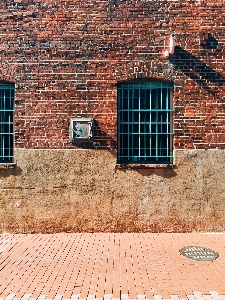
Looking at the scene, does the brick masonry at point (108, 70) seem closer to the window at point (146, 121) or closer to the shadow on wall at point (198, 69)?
the shadow on wall at point (198, 69)

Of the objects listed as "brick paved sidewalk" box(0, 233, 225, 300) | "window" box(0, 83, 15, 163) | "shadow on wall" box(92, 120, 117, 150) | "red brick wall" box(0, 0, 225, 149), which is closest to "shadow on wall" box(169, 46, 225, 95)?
"red brick wall" box(0, 0, 225, 149)

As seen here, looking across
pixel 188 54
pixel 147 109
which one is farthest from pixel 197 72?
pixel 147 109

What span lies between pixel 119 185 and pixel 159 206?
106 cm

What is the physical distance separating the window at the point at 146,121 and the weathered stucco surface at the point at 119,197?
389 millimetres

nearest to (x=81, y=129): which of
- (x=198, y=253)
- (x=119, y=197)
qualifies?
(x=119, y=197)

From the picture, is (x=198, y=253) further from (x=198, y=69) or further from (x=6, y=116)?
(x=6, y=116)

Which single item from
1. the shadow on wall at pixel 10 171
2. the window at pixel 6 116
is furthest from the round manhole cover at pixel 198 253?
the window at pixel 6 116

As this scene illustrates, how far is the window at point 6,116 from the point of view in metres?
7.39

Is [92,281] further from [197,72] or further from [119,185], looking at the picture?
[197,72]

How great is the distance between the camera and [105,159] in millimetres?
7176

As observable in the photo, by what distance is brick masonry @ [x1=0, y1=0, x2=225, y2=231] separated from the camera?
7203mm

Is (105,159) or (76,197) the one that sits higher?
(105,159)

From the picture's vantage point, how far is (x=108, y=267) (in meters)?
5.19

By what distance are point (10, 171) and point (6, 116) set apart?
4.39 ft
